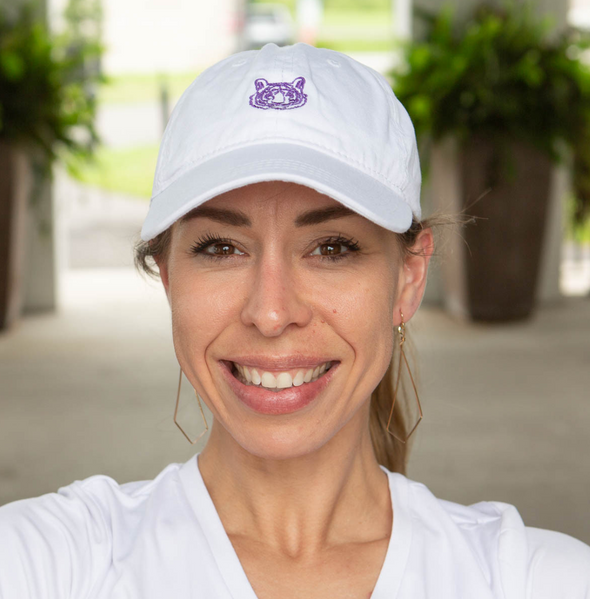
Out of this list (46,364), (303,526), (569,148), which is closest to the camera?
(303,526)

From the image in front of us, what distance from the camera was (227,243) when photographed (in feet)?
3.57

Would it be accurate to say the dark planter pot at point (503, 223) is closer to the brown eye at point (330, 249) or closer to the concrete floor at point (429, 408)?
the concrete floor at point (429, 408)

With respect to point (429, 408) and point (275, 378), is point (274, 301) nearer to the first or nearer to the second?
point (275, 378)

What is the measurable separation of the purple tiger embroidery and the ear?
1.01 ft

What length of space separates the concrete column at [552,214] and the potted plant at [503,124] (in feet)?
2.13

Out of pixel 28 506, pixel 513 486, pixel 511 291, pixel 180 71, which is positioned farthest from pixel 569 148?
pixel 28 506

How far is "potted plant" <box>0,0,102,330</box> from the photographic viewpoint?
15.6 feet

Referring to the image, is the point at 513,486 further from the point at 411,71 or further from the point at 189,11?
the point at 189,11

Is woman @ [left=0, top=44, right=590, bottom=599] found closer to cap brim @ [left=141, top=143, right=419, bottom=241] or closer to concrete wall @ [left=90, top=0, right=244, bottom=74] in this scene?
cap brim @ [left=141, top=143, right=419, bottom=241]

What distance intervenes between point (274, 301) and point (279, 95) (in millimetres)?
244

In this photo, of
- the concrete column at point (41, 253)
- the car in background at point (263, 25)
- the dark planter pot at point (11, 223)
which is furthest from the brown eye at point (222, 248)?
the car in background at point (263, 25)

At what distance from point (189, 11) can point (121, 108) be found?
1074 mm

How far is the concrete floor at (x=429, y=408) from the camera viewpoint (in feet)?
8.98

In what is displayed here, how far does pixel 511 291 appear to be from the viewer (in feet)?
16.4
